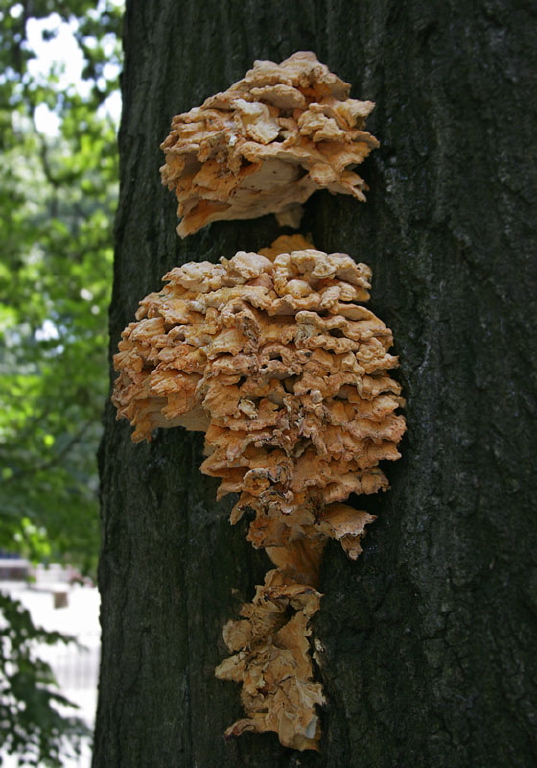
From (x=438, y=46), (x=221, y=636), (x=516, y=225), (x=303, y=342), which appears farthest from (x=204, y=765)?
(x=438, y=46)

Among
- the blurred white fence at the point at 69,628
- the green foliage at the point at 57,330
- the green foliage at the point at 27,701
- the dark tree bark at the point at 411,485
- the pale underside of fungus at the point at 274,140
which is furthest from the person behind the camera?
the blurred white fence at the point at 69,628

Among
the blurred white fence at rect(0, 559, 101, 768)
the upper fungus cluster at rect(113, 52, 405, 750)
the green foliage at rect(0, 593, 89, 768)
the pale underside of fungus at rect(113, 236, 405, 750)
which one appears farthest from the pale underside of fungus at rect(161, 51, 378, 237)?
the blurred white fence at rect(0, 559, 101, 768)

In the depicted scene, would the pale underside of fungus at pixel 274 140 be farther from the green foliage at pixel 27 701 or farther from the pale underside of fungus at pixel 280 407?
the green foliage at pixel 27 701

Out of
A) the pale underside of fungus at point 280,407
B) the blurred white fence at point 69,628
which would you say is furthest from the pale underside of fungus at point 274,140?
the blurred white fence at point 69,628

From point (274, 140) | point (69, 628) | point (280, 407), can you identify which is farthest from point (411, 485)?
point (69, 628)

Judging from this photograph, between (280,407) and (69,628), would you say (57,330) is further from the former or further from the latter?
(69,628)

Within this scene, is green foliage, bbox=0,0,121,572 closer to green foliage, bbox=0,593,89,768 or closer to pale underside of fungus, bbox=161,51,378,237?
green foliage, bbox=0,593,89,768
